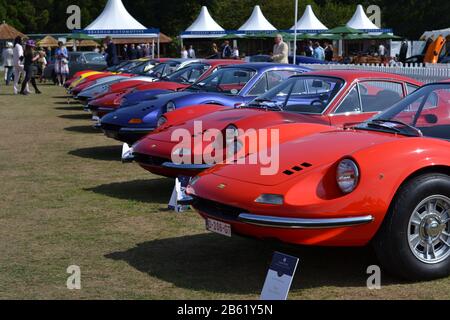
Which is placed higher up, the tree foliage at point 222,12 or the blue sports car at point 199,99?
the tree foliage at point 222,12

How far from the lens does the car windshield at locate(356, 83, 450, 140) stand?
575cm

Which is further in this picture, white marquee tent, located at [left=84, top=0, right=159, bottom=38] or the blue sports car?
white marquee tent, located at [left=84, top=0, right=159, bottom=38]

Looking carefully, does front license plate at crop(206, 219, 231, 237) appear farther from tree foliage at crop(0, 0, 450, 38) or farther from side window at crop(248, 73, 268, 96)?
tree foliage at crop(0, 0, 450, 38)

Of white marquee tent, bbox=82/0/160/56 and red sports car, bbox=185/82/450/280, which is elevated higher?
A: white marquee tent, bbox=82/0/160/56

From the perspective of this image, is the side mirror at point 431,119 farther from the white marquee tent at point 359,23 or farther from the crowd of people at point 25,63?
the white marquee tent at point 359,23

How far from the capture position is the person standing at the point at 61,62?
28625 mm

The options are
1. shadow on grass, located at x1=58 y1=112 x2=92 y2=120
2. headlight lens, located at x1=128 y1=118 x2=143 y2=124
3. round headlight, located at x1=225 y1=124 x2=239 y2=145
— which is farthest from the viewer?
shadow on grass, located at x1=58 y1=112 x2=92 y2=120

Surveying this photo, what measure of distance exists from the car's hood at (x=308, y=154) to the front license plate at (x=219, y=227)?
367 mm

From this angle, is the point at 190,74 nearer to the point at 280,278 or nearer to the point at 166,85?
the point at 166,85

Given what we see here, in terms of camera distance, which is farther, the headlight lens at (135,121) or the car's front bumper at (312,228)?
the headlight lens at (135,121)

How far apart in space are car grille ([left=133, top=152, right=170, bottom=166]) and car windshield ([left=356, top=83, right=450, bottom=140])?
2.53 meters

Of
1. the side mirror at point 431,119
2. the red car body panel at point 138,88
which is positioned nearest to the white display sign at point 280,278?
the side mirror at point 431,119

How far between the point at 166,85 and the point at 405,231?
920 cm

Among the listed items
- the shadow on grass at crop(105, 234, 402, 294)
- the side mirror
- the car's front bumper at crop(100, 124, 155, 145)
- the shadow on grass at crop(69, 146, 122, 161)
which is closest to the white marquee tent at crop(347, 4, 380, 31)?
the shadow on grass at crop(69, 146, 122, 161)
